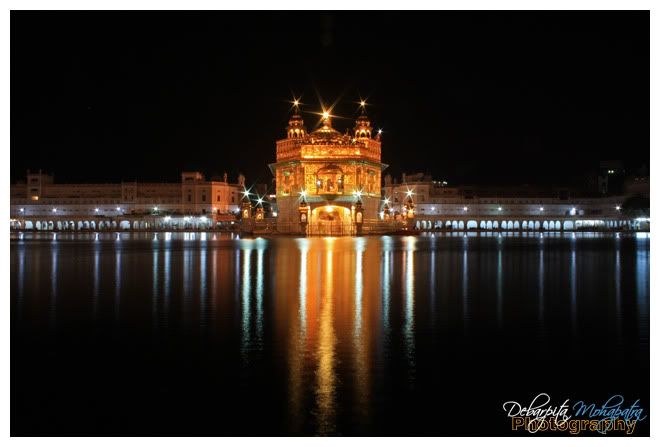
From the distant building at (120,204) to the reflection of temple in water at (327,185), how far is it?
30.4 meters

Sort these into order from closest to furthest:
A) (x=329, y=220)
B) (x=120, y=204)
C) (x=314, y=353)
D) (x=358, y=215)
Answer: (x=314, y=353) < (x=358, y=215) < (x=329, y=220) < (x=120, y=204)

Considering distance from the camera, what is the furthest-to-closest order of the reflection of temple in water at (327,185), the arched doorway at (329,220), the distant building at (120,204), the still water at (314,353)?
1. the distant building at (120,204)
2. the reflection of temple in water at (327,185)
3. the arched doorway at (329,220)
4. the still water at (314,353)

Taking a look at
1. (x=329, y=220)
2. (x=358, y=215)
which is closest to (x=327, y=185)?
(x=329, y=220)

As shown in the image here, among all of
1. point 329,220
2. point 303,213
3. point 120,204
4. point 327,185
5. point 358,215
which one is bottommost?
point 329,220

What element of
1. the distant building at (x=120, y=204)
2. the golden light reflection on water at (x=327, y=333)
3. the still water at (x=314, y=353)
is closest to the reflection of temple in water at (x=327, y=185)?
the distant building at (x=120, y=204)

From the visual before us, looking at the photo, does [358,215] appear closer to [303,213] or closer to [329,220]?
[329,220]

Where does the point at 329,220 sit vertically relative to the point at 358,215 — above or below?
→ below

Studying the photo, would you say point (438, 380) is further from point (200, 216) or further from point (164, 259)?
point (200, 216)

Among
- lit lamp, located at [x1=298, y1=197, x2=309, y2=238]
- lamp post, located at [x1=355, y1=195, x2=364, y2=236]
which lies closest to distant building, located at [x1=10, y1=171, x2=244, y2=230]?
lit lamp, located at [x1=298, y1=197, x2=309, y2=238]

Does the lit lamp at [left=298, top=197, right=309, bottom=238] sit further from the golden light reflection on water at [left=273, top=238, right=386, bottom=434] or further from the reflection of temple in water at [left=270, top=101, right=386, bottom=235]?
the golden light reflection on water at [left=273, top=238, right=386, bottom=434]

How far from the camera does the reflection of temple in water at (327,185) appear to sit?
220 feet

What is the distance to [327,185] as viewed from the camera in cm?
6894

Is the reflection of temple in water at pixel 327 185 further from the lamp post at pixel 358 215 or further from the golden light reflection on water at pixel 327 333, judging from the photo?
the golden light reflection on water at pixel 327 333

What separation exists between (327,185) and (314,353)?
2323 inches
